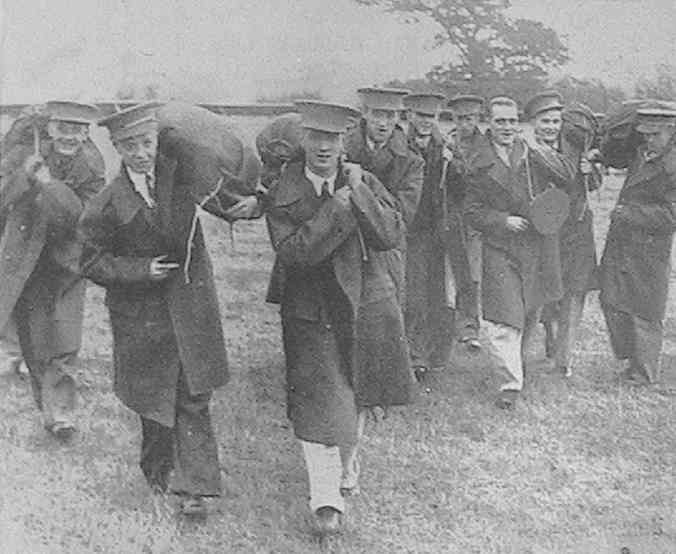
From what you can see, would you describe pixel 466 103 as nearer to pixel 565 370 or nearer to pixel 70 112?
pixel 565 370

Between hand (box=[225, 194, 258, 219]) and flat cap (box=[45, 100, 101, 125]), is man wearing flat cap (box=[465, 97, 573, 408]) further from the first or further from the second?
flat cap (box=[45, 100, 101, 125])

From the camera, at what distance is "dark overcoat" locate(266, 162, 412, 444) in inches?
135

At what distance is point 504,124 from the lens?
12.0 feet

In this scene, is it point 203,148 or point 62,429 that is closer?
point 203,148

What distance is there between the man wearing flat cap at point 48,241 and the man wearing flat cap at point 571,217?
124 centimetres

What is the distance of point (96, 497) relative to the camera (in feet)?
11.7

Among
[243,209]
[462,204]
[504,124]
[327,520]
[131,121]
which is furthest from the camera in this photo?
[462,204]

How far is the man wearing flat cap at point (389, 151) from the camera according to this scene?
3.52 m

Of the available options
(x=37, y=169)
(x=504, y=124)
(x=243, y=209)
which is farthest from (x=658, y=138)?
(x=37, y=169)

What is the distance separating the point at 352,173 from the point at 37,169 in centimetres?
84

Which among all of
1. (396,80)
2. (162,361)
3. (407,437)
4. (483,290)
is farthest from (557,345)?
(162,361)

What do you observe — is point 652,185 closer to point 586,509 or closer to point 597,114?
point 597,114

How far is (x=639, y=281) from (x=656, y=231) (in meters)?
0.17

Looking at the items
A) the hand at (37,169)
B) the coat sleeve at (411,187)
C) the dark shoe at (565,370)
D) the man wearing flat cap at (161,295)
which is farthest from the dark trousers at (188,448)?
the dark shoe at (565,370)
